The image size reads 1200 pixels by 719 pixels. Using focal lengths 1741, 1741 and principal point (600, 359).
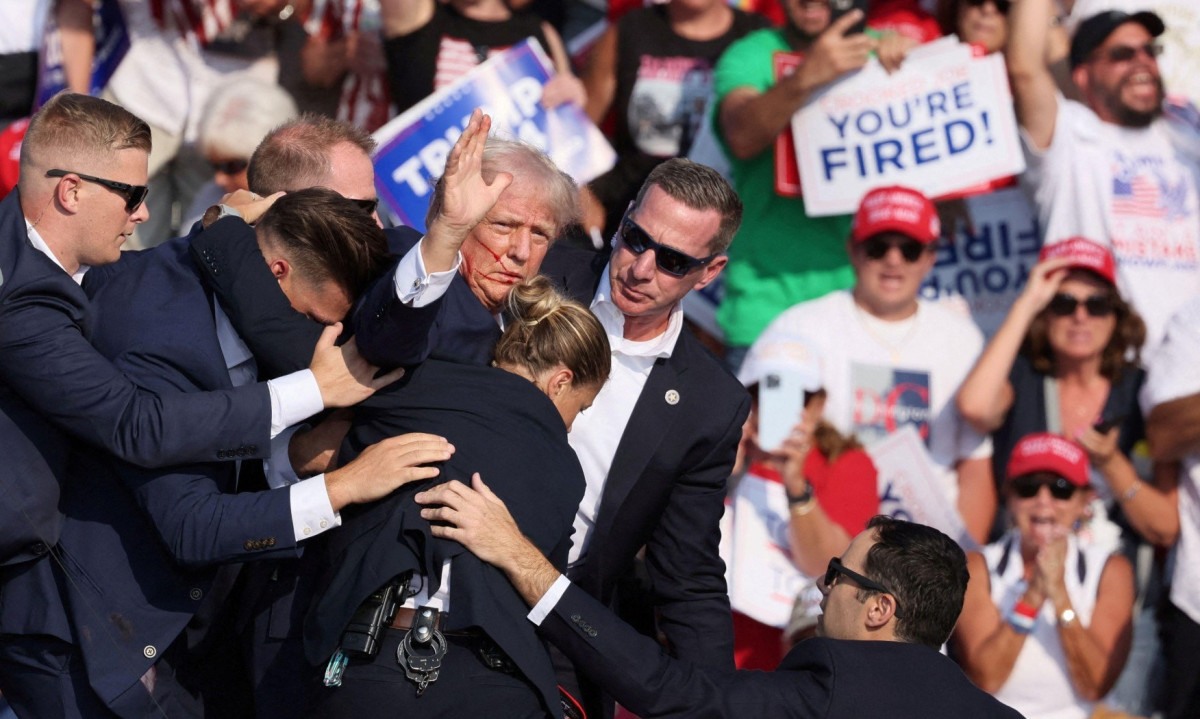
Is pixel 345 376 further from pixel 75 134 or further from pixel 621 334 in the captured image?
pixel 621 334

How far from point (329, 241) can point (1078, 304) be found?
12.3 feet

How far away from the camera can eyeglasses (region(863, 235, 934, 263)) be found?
673cm

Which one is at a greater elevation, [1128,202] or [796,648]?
[796,648]

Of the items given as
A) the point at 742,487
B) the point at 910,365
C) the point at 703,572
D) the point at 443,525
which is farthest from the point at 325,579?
the point at 910,365

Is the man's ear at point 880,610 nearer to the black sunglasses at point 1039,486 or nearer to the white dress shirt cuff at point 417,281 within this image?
the white dress shirt cuff at point 417,281

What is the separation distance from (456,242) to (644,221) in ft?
3.64

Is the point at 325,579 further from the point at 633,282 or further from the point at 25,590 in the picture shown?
the point at 633,282

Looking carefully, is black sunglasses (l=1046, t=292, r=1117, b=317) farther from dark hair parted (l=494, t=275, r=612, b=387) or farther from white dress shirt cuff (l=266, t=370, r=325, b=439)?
white dress shirt cuff (l=266, t=370, r=325, b=439)

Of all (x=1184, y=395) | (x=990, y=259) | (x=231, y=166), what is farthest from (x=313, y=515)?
(x=990, y=259)

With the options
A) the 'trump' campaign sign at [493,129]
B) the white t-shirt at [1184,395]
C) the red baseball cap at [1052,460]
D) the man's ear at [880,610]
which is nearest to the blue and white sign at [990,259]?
the white t-shirt at [1184,395]

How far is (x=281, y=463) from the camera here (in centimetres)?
433

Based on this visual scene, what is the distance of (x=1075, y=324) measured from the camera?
6.82 m

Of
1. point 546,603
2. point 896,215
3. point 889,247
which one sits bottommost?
point 889,247

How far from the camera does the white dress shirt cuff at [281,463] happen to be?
4.24m
